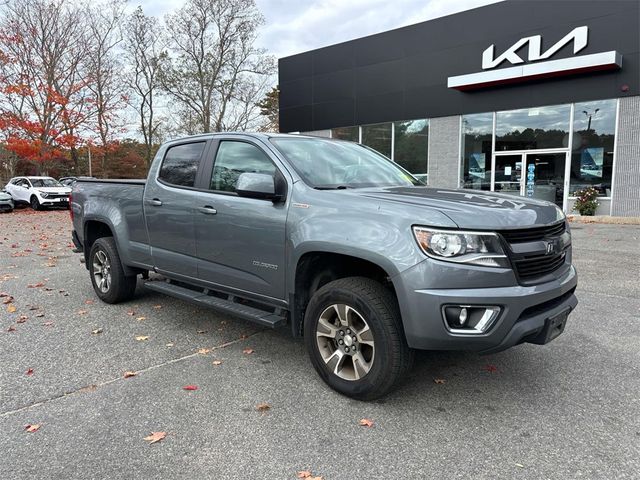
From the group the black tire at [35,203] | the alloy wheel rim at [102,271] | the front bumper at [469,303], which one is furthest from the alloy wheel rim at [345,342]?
the black tire at [35,203]

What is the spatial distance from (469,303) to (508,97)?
1590cm

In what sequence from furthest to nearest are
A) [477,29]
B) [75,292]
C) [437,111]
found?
[437,111] < [477,29] < [75,292]

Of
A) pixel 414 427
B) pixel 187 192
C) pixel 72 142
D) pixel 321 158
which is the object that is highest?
pixel 72 142

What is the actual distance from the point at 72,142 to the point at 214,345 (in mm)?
25674

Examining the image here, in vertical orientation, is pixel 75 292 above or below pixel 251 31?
below

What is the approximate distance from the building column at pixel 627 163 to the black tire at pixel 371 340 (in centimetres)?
1504

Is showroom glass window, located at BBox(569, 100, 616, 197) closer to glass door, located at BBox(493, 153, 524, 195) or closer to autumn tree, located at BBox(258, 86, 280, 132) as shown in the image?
glass door, located at BBox(493, 153, 524, 195)

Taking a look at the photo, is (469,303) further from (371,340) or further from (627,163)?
(627,163)

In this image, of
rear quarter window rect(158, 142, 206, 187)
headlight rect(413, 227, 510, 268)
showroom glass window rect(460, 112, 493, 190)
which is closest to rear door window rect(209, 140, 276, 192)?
rear quarter window rect(158, 142, 206, 187)

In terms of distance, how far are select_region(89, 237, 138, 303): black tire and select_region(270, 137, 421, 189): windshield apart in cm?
270

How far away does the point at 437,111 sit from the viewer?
60.4ft

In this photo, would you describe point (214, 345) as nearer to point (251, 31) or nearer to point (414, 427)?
point (414, 427)

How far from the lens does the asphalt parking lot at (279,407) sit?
260 centimetres

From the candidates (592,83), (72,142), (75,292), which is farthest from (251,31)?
(75,292)
